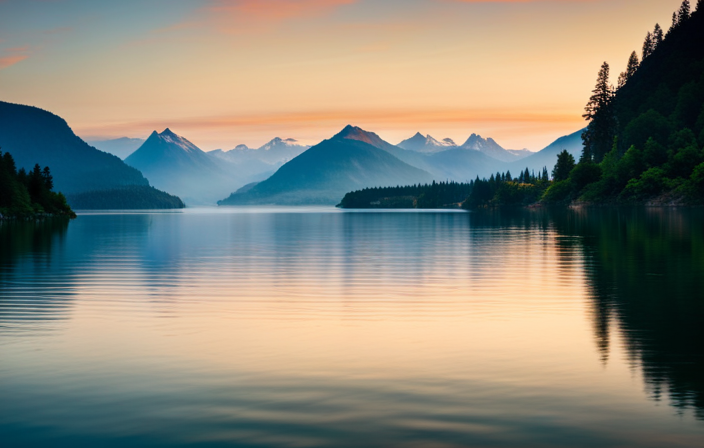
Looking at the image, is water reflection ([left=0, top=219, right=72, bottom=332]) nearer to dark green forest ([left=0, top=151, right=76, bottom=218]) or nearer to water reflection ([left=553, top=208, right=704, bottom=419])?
water reflection ([left=553, top=208, right=704, bottom=419])

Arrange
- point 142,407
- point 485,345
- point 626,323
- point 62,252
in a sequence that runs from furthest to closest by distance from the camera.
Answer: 1. point 62,252
2. point 626,323
3. point 485,345
4. point 142,407

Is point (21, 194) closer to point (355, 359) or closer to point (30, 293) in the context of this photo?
point (30, 293)

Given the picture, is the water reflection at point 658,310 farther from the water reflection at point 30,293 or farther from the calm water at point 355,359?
the water reflection at point 30,293

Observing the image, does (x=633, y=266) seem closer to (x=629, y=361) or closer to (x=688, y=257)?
(x=688, y=257)

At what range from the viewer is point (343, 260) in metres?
54.8

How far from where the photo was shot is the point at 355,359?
1988 centimetres

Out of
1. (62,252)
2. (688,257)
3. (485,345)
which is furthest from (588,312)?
(62,252)

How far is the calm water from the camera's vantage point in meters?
13.8

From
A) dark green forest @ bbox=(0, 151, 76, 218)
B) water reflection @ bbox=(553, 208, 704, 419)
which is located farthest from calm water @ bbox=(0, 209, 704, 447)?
dark green forest @ bbox=(0, 151, 76, 218)

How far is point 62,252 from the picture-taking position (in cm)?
6341

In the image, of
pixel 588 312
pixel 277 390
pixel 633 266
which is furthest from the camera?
pixel 633 266

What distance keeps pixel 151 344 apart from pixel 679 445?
15.8m

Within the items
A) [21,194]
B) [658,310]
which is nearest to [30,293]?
[658,310]

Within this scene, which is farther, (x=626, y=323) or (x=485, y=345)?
(x=626, y=323)
